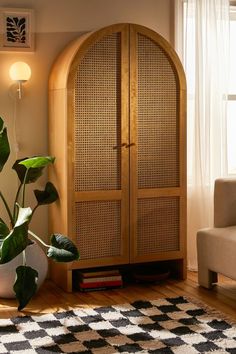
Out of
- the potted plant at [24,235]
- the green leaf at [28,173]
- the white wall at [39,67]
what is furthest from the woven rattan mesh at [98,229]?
the white wall at [39,67]

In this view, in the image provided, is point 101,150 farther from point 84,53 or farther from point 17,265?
point 17,265

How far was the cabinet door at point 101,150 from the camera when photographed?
4.86 meters

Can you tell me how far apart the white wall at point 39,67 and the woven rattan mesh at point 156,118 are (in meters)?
0.53

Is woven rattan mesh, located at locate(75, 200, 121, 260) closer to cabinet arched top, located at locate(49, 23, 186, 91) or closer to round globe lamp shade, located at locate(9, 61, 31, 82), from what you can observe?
cabinet arched top, located at locate(49, 23, 186, 91)

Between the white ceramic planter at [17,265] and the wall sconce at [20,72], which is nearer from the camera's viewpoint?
the white ceramic planter at [17,265]

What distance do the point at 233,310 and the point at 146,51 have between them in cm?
194

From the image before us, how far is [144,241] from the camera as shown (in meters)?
5.12

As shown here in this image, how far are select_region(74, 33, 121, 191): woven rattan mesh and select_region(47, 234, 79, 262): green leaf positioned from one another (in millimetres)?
457

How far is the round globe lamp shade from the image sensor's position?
4973mm

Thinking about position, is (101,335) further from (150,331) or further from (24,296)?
(24,296)

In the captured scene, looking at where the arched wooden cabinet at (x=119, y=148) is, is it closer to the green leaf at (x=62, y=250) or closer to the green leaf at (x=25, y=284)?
the green leaf at (x=62, y=250)

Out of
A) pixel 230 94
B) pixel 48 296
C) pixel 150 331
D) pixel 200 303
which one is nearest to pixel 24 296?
pixel 48 296

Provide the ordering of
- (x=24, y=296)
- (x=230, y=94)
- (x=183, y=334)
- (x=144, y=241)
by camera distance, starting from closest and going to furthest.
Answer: (x=183, y=334) < (x=24, y=296) < (x=144, y=241) < (x=230, y=94)

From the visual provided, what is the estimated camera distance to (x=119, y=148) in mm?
4988
